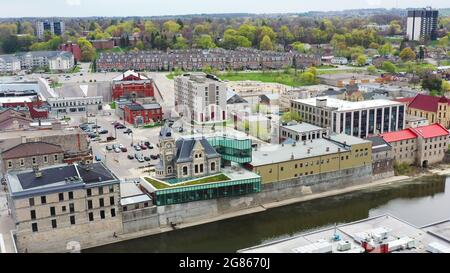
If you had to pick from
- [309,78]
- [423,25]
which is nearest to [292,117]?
[309,78]

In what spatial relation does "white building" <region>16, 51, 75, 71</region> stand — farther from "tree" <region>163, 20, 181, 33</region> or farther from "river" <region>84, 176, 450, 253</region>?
"river" <region>84, 176, 450, 253</region>

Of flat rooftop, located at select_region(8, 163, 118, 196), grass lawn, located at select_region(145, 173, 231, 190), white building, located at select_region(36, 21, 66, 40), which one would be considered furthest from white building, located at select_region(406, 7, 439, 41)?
flat rooftop, located at select_region(8, 163, 118, 196)

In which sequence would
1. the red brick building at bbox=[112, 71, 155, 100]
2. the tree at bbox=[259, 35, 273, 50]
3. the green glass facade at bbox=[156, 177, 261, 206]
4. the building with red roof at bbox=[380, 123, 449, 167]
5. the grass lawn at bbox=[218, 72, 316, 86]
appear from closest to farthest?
the green glass facade at bbox=[156, 177, 261, 206] < the building with red roof at bbox=[380, 123, 449, 167] < the red brick building at bbox=[112, 71, 155, 100] < the grass lawn at bbox=[218, 72, 316, 86] < the tree at bbox=[259, 35, 273, 50]

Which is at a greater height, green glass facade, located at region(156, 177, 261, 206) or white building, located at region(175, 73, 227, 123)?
white building, located at region(175, 73, 227, 123)

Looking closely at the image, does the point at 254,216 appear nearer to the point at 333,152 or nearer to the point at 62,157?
the point at 333,152

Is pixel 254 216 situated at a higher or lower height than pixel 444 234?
lower

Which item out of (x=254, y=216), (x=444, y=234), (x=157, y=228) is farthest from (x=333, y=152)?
(x=444, y=234)

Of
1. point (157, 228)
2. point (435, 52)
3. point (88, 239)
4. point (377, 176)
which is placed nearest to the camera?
point (88, 239)
